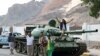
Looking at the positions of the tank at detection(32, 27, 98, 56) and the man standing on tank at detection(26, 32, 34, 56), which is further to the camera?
the tank at detection(32, 27, 98, 56)

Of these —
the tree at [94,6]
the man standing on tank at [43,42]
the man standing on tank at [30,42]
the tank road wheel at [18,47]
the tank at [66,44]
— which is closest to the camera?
the man standing on tank at [43,42]

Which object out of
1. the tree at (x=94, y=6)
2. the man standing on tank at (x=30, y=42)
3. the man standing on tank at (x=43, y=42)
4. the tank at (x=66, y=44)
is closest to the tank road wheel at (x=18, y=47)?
the tank at (x=66, y=44)

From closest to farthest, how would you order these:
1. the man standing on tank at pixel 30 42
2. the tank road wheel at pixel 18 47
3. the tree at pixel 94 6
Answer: the man standing on tank at pixel 30 42 → the tree at pixel 94 6 → the tank road wheel at pixel 18 47

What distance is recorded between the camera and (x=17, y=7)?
397ft

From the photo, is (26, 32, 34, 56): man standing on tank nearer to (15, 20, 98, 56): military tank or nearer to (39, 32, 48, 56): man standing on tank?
(15, 20, 98, 56): military tank

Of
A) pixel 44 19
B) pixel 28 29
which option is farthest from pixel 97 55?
pixel 44 19

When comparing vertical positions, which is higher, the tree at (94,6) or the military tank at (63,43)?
the tree at (94,6)

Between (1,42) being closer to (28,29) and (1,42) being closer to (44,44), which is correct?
(28,29)

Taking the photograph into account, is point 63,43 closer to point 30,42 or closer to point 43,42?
point 30,42

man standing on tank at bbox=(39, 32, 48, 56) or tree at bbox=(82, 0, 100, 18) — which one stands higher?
tree at bbox=(82, 0, 100, 18)

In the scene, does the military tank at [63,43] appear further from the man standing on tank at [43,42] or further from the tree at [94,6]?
the tree at [94,6]

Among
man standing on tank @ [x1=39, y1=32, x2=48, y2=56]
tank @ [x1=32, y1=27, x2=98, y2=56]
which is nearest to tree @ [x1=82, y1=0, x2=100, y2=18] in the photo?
tank @ [x1=32, y1=27, x2=98, y2=56]

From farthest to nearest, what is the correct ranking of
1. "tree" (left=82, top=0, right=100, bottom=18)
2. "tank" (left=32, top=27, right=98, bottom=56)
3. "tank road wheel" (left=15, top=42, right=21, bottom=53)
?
"tank road wheel" (left=15, top=42, right=21, bottom=53) < "tree" (left=82, top=0, right=100, bottom=18) < "tank" (left=32, top=27, right=98, bottom=56)

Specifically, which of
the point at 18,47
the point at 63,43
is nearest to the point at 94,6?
the point at 63,43
